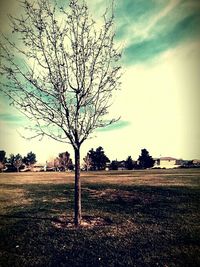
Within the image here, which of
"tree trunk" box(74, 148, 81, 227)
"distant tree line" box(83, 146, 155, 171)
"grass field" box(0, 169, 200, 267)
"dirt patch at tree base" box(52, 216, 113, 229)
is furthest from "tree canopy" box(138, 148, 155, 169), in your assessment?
"tree trunk" box(74, 148, 81, 227)

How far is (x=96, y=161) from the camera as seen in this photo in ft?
321

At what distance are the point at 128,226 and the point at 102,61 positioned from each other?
6597mm

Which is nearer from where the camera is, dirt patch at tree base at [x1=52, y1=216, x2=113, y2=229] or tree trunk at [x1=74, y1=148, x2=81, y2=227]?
dirt patch at tree base at [x1=52, y1=216, x2=113, y2=229]

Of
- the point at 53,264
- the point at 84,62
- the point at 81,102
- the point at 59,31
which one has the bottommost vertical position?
the point at 53,264

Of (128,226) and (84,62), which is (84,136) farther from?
(128,226)

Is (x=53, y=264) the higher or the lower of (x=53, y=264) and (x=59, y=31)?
the lower

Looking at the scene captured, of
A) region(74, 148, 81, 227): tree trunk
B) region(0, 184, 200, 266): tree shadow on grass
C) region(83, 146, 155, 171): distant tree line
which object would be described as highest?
region(83, 146, 155, 171): distant tree line

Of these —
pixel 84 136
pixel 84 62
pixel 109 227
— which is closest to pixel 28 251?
pixel 109 227

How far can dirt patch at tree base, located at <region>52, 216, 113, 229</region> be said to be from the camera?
398 inches

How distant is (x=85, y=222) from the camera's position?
10594 mm

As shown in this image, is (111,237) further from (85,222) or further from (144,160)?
(144,160)

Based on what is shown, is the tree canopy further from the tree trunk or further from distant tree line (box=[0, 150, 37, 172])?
the tree trunk

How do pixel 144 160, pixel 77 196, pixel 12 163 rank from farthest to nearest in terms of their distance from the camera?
1. pixel 12 163
2. pixel 144 160
3. pixel 77 196

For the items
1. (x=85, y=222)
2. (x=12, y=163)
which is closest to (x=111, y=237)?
(x=85, y=222)
